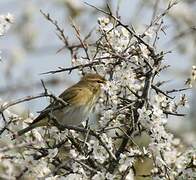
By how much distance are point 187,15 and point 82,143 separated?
307 cm

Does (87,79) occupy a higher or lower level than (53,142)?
higher

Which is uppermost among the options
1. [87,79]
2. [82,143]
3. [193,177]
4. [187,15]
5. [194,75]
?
[187,15]

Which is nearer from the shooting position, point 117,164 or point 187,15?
point 117,164

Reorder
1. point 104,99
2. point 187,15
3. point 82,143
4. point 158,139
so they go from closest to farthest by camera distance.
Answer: point 158,139
point 82,143
point 104,99
point 187,15

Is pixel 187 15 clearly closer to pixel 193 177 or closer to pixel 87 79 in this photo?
pixel 87 79

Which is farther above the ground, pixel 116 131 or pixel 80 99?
pixel 80 99

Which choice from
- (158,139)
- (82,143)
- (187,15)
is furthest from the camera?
(187,15)

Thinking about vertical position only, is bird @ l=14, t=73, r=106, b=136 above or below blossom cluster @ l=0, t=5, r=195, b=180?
above

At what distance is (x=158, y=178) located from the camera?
5.00m

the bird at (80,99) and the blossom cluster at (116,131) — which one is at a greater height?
the bird at (80,99)

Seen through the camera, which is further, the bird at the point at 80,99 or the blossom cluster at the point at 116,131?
the bird at the point at 80,99

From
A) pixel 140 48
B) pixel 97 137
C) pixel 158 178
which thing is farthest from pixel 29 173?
pixel 140 48

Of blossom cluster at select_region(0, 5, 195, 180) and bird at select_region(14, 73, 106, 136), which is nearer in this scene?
blossom cluster at select_region(0, 5, 195, 180)

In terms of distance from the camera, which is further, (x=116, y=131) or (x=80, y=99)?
(x=80, y=99)
